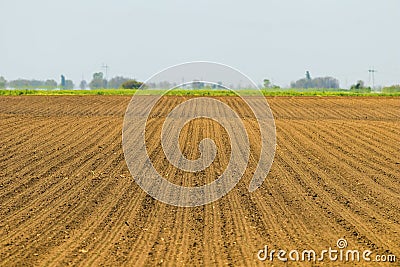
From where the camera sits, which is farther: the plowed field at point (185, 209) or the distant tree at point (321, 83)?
the distant tree at point (321, 83)

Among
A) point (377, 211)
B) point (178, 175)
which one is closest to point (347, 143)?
point (178, 175)

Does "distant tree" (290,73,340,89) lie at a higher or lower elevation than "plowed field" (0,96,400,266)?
higher

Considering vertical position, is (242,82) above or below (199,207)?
above

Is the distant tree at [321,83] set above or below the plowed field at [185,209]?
above

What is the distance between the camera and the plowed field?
874 cm

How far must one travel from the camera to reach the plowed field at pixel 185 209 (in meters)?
8.74

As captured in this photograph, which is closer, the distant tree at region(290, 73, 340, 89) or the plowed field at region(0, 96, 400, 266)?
the plowed field at region(0, 96, 400, 266)

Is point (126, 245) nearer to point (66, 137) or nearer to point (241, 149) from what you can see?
point (241, 149)

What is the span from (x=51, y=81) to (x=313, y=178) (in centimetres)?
11617

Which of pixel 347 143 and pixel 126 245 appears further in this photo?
pixel 347 143

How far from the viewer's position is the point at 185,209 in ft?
37.1

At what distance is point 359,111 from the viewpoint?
120 feet

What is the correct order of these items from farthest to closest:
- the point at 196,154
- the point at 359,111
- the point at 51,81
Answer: the point at 51,81
the point at 359,111
the point at 196,154

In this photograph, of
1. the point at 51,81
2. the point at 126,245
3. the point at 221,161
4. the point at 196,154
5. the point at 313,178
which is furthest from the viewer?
the point at 51,81
